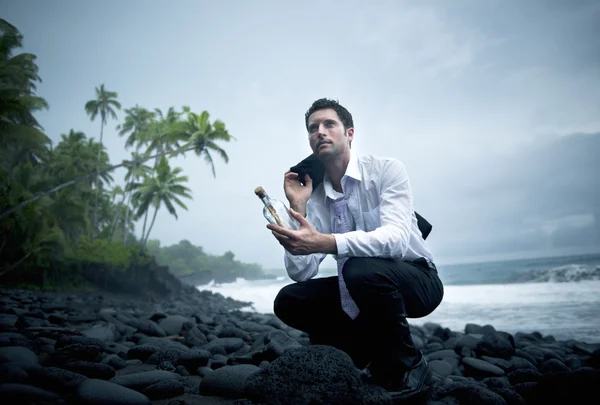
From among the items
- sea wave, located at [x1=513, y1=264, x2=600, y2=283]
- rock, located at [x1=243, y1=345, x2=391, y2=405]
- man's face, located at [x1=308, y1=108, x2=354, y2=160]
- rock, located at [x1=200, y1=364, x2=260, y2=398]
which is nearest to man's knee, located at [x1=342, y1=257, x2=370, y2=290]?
rock, located at [x1=243, y1=345, x2=391, y2=405]

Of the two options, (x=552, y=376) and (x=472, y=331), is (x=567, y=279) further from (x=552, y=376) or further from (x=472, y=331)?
(x=552, y=376)

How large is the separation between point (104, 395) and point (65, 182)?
18736mm

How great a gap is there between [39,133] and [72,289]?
813 cm

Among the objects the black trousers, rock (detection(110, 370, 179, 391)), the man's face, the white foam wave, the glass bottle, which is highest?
the man's face

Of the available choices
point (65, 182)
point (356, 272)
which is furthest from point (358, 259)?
point (65, 182)

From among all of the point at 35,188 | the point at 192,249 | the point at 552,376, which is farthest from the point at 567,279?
the point at 192,249

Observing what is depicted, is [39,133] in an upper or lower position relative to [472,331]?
upper

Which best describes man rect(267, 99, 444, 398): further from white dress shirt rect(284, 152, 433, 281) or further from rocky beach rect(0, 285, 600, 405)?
rocky beach rect(0, 285, 600, 405)

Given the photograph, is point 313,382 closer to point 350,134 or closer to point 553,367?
point 350,134

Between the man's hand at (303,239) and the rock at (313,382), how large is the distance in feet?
1.69

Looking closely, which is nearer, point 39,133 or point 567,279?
point 39,133

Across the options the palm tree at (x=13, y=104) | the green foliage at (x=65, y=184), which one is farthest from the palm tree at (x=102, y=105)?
the palm tree at (x=13, y=104)

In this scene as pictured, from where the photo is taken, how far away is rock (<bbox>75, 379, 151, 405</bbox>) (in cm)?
146

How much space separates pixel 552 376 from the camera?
187 cm
